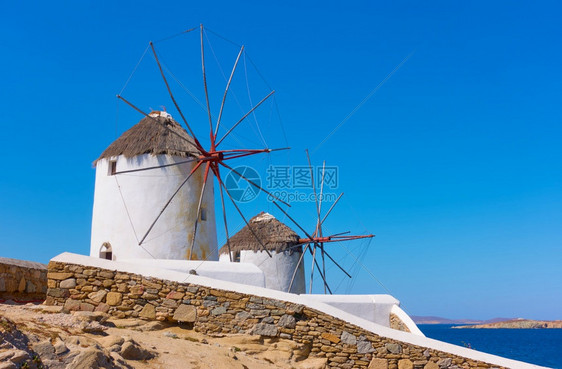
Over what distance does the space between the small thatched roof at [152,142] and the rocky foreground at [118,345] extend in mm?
6192

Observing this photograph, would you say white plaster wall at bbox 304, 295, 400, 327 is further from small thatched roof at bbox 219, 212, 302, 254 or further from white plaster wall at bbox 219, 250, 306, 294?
small thatched roof at bbox 219, 212, 302, 254

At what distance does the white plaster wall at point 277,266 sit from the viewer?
21406 millimetres

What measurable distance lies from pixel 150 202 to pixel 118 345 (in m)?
7.22

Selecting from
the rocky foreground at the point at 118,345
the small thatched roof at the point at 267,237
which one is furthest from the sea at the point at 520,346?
the small thatched roof at the point at 267,237

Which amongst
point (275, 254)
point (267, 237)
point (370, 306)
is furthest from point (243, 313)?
point (267, 237)

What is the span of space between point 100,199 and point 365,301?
277 inches

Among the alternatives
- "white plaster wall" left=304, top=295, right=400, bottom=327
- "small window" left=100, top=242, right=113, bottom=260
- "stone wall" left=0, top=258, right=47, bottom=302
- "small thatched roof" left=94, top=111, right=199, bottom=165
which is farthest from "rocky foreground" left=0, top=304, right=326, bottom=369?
"small thatched roof" left=94, top=111, right=199, bottom=165

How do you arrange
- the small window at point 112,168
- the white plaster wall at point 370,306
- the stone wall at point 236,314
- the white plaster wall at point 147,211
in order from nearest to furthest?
the stone wall at point 236,314, the white plaster wall at point 370,306, the white plaster wall at point 147,211, the small window at point 112,168

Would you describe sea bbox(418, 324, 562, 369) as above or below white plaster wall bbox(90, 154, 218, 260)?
below

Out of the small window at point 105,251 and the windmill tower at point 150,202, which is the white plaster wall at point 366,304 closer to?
the windmill tower at point 150,202

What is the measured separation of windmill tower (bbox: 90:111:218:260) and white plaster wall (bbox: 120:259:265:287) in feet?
5.53

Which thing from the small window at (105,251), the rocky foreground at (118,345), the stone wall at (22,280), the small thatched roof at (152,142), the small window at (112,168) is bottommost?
the rocky foreground at (118,345)

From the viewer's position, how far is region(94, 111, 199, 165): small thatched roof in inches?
529

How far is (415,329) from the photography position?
11.1m
